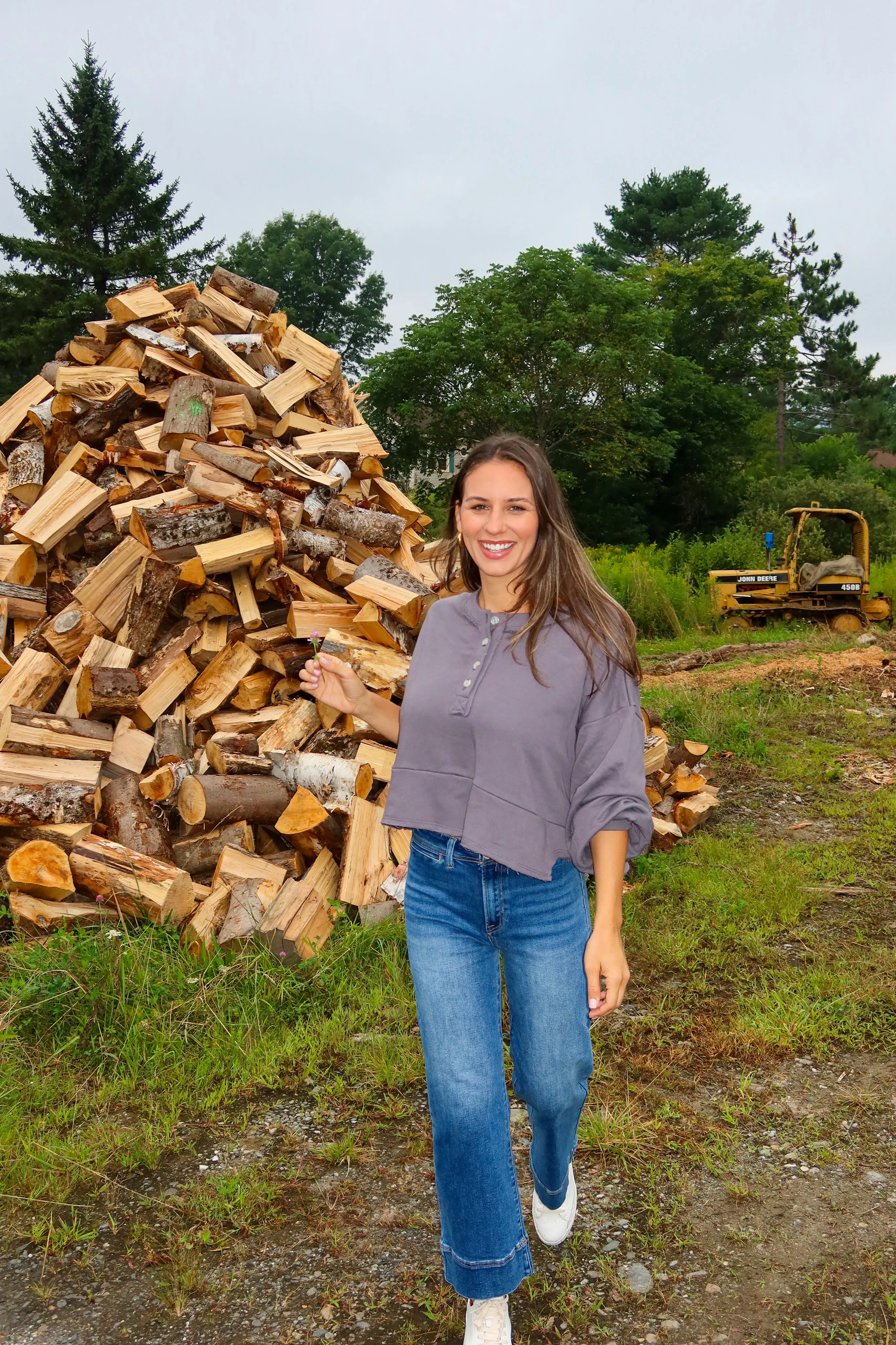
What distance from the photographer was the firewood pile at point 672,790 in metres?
5.39

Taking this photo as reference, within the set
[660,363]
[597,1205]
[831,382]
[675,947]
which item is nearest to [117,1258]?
[597,1205]

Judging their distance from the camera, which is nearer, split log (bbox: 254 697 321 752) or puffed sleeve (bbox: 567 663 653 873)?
puffed sleeve (bbox: 567 663 653 873)

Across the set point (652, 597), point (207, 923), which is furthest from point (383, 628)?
point (652, 597)

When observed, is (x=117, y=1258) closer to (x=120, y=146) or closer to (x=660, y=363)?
(x=660, y=363)

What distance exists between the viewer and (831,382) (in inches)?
1647

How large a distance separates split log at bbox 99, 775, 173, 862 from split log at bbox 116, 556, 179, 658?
2.58 ft

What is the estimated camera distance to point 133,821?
4.21 m

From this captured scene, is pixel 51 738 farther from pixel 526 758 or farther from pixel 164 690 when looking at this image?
pixel 526 758

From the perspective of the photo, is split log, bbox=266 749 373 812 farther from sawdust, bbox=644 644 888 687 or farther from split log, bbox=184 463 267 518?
sawdust, bbox=644 644 888 687

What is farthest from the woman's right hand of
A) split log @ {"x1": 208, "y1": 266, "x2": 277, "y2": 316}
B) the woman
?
split log @ {"x1": 208, "y1": 266, "x2": 277, "y2": 316}

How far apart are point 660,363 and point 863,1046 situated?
26.5 metres

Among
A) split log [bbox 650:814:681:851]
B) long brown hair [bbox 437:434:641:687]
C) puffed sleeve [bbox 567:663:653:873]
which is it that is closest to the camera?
puffed sleeve [bbox 567:663:653:873]

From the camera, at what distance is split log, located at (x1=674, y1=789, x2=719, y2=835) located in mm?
5547

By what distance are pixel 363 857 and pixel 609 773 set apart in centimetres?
246
